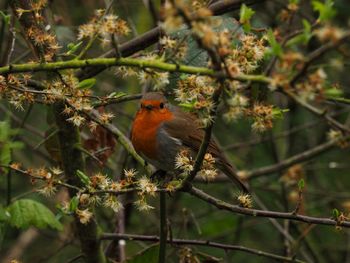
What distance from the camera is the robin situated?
428 cm

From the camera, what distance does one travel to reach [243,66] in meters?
2.27

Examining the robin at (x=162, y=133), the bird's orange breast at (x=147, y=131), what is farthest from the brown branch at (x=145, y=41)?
the bird's orange breast at (x=147, y=131)

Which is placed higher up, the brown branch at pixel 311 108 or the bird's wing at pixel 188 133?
the bird's wing at pixel 188 133

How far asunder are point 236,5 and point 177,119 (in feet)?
3.33

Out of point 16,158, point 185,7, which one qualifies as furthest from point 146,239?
point 16,158

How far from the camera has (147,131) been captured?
4.35 metres

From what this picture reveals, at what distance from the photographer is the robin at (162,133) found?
169 inches

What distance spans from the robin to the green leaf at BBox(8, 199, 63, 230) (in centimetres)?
102

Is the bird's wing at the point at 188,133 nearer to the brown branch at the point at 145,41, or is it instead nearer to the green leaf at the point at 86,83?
the brown branch at the point at 145,41

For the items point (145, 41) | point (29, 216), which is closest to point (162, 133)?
point (145, 41)

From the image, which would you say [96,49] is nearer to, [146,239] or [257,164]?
[257,164]

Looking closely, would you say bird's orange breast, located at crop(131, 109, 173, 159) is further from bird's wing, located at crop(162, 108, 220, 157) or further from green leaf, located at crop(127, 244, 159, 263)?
green leaf, located at crop(127, 244, 159, 263)

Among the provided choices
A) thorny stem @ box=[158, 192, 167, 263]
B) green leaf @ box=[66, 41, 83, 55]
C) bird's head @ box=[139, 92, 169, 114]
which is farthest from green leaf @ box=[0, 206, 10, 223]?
bird's head @ box=[139, 92, 169, 114]

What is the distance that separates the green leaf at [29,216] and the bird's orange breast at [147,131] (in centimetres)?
102
